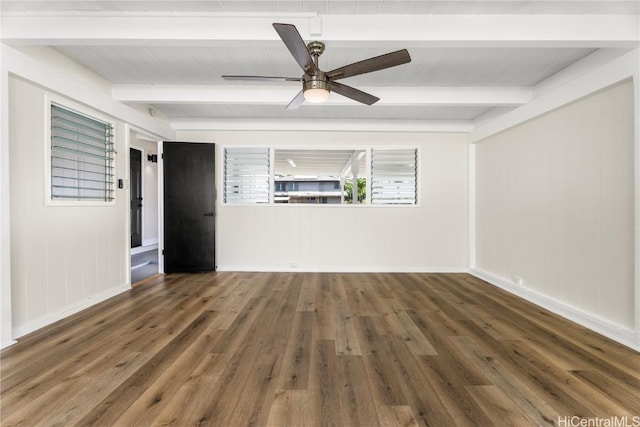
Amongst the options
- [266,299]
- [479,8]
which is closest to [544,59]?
[479,8]

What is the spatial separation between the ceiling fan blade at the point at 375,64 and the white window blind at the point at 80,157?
8.97 feet

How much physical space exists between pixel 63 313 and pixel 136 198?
4.40 metres

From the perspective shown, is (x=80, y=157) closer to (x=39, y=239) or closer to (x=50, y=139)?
(x=50, y=139)

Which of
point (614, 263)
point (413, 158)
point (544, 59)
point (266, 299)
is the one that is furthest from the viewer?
point (413, 158)

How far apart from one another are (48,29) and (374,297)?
389 cm

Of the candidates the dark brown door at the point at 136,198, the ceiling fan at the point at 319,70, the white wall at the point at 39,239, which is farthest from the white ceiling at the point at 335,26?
the dark brown door at the point at 136,198

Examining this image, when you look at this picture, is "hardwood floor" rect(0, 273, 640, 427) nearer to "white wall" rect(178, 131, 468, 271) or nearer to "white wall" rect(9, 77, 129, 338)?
"white wall" rect(9, 77, 129, 338)

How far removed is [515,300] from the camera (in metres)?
3.35

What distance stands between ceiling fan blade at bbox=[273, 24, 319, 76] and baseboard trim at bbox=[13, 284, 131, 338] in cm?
315

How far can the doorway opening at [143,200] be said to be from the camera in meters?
6.43

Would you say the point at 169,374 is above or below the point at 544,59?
below

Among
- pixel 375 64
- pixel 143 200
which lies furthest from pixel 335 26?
pixel 143 200

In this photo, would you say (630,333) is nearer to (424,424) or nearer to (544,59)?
(424,424)

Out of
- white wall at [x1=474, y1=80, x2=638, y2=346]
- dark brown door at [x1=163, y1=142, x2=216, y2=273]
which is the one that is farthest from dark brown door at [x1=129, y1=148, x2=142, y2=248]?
white wall at [x1=474, y1=80, x2=638, y2=346]
